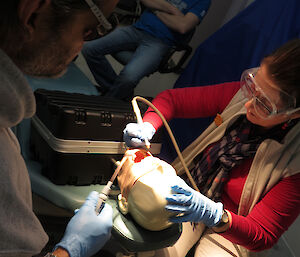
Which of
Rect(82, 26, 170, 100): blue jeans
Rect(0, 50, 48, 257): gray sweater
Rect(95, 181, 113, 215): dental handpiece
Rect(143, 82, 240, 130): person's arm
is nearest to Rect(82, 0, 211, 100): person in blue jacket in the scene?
Rect(82, 26, 170, 100): blue jeans

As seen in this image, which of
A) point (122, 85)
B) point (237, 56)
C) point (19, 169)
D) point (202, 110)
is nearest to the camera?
point (19, 169)

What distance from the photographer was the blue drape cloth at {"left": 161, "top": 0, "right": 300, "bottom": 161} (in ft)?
5.74

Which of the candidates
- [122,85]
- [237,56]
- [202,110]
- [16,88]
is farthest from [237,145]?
[122,85]

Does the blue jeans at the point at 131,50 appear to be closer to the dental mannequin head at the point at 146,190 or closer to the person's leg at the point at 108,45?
the person's leg at the point at 108,45

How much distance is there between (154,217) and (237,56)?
140 centimetres

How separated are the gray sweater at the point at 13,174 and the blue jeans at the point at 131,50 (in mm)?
1746

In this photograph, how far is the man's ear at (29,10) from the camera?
52cm

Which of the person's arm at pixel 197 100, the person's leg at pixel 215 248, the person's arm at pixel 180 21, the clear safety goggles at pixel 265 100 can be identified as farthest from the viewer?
the person's arm at pixel 180 21

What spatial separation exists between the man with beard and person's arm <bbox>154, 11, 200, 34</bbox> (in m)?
1.83

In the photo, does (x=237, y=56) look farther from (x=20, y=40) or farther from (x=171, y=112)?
(x=20, y=40)

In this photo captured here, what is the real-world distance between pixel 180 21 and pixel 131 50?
1.58 feet

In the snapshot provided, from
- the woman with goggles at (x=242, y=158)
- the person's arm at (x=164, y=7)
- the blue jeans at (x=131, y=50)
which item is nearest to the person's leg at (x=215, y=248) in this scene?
the woman with goggles at (x=242, y=158)

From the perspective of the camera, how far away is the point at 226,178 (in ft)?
4.61

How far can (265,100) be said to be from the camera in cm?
119
